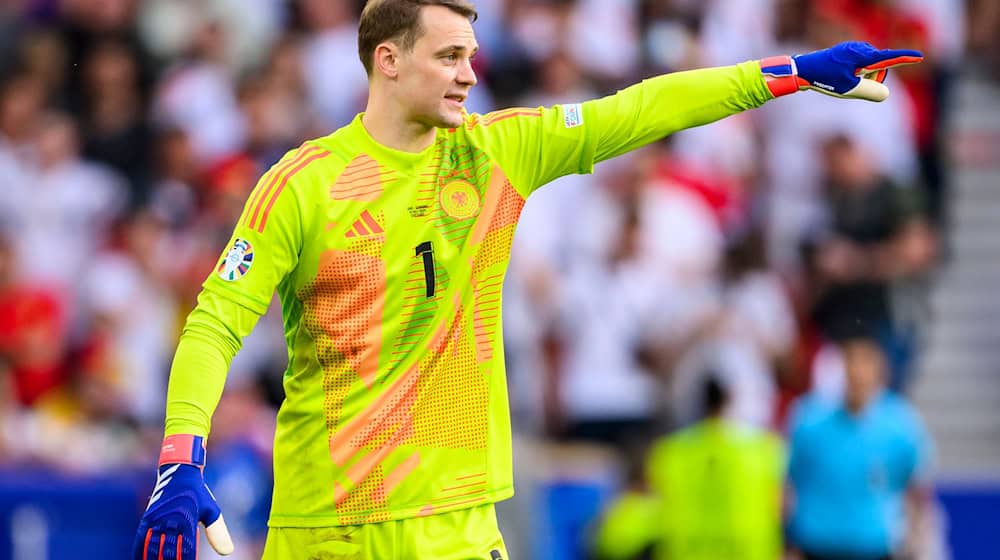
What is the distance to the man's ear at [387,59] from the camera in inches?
210

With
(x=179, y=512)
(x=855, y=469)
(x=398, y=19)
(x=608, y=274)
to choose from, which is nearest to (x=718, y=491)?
(x=855, y=469)

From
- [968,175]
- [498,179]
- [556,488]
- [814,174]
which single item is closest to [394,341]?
[498,179]

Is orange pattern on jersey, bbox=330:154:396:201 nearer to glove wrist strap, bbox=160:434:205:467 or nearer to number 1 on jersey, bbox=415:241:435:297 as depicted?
number 1 on jersey, bbox=415:241:435:297

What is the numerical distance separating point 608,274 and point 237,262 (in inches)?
279

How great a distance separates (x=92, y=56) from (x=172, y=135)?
1005 mm

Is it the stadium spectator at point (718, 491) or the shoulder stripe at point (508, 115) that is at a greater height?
the shoulder stripe at point (508, 115)

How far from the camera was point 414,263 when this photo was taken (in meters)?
5.27

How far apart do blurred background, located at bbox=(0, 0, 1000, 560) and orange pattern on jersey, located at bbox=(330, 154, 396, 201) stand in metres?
5.34

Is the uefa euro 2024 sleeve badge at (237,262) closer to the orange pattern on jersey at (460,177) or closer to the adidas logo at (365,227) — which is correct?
the adidas logo at (365,227)

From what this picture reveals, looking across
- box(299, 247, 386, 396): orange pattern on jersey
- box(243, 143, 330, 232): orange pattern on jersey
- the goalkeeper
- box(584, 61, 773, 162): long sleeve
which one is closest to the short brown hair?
the goalkeeper

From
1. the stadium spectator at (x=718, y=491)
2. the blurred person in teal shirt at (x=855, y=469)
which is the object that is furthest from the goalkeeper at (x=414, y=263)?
the stadium spectator at (x=718, y=491)

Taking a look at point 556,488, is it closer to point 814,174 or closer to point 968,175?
point 814,174

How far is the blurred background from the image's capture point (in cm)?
1068

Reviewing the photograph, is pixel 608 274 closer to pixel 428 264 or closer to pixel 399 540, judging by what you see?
pixel 428 264
